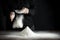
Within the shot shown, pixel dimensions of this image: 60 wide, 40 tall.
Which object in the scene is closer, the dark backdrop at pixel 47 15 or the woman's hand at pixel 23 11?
the woman's hand at pixel 23 11

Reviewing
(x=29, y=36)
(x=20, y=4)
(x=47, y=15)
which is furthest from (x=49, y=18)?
(x=29, y=36)

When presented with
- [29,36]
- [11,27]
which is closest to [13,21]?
[11,27]

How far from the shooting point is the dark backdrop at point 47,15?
775 mm

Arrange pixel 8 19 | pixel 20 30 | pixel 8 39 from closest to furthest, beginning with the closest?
pixel 8 39 < pixel 20 30 < pixel 8 19

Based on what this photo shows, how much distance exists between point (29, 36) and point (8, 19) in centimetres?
22

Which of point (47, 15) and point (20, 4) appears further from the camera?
point (47, 15)

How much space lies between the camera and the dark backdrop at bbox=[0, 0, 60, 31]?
0.78 m

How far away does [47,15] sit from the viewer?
0.79 meters

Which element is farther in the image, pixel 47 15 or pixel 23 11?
pixel 47 15

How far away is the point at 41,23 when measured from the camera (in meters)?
0.78

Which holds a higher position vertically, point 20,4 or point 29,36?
point 20,4

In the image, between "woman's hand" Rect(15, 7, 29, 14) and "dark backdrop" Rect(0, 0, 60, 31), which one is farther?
"dark backdrop" Rect(0, 0, 60, 31)

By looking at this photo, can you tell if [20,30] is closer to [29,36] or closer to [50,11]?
[29,36]

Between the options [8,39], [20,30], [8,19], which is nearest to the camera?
[8,39]
